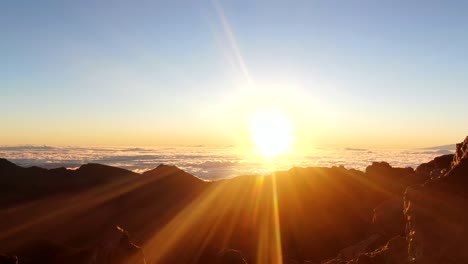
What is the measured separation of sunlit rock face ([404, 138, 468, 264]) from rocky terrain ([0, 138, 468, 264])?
0.03 meters

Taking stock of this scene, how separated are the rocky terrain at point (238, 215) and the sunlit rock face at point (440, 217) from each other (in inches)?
1.1

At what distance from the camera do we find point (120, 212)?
344 feet

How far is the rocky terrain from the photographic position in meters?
12.2

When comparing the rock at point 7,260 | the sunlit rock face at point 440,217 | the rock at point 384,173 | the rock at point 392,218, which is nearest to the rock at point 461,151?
the sunlit rock face at point 440,217

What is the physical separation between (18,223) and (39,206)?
1604cm

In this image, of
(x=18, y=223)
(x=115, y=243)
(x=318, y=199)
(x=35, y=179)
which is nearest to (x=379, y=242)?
(x=115, y=243)

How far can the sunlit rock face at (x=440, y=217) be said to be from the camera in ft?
35.2

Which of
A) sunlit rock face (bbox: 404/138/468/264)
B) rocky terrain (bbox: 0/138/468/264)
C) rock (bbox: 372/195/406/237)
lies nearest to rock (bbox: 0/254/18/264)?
rocky terrain (bbox: 0/138/468/264)

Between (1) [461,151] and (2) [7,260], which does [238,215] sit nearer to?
(2) [7,260]

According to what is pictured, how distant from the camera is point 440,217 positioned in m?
11.4

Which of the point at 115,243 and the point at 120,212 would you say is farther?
the point at 120,212

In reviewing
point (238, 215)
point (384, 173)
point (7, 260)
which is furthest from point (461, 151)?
point (384, 173)

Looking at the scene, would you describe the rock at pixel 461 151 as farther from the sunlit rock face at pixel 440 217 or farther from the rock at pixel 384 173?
the rock at pixel 384 173

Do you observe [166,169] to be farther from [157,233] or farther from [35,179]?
[157,233]
